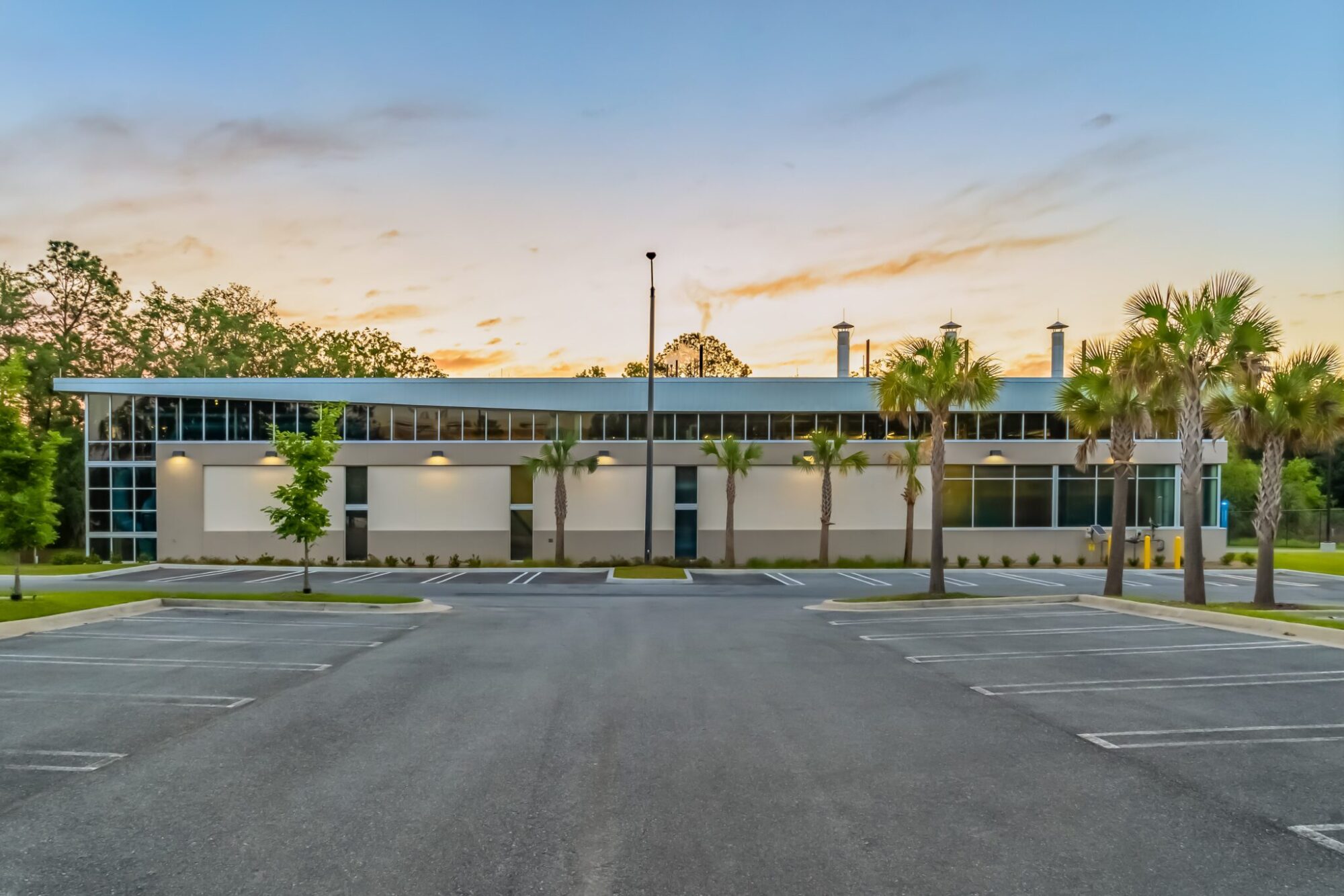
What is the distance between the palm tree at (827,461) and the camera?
101 feet

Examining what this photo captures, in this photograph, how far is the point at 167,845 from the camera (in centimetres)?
470

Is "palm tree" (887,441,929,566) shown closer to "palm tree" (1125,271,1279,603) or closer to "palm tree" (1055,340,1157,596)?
"palm tree" (1055,340,1157,596)

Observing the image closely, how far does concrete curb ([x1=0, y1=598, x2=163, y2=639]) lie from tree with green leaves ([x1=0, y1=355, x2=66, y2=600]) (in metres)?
2.47

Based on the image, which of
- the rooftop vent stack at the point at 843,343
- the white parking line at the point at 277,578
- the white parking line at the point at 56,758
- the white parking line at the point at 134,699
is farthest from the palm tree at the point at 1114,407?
the white parking line at the point at 277,578

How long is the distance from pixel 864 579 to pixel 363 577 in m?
17.8

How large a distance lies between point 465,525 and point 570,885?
2951cm

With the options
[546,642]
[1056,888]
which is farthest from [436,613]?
[1056,888]

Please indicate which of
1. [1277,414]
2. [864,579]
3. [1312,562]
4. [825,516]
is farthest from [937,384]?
[1312,562]

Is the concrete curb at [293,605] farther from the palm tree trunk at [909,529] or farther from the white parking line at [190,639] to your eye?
the palm tree trunk at [909,529]

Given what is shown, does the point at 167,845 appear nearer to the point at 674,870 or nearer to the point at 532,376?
the point at 674,870

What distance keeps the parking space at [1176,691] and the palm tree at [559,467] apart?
17340mm

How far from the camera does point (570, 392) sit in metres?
32.8

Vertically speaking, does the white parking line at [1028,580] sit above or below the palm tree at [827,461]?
below

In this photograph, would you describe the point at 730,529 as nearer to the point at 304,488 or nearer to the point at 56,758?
the point at 304,488
